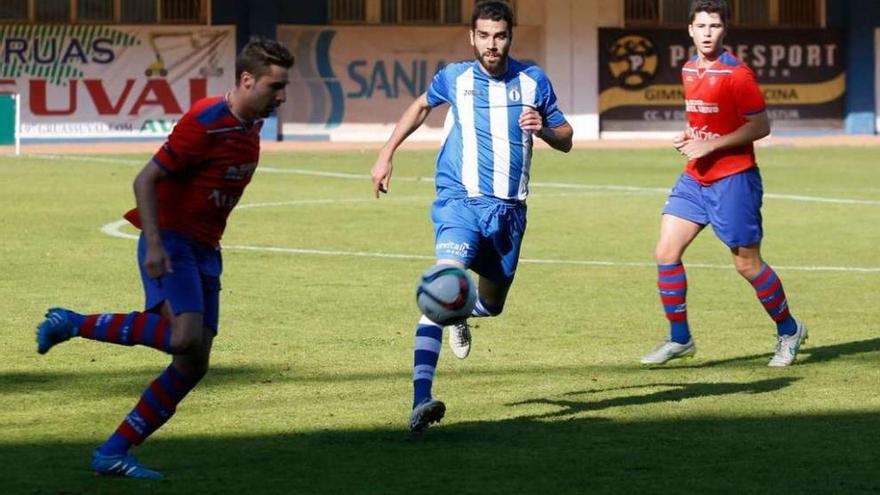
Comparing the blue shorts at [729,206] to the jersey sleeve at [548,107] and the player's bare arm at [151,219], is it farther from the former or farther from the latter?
the player's bare arm at [151,219]

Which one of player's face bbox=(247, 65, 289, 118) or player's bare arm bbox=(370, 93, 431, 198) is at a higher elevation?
player's face bbox=(247, 65, 289, 118)

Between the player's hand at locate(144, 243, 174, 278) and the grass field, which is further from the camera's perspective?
the grass field

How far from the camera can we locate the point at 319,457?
748 centimetres

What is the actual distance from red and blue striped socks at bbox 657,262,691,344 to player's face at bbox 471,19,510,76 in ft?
7.13

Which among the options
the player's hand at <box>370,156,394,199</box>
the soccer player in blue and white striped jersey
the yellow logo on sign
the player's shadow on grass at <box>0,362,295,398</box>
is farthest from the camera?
the yellow logo on sign

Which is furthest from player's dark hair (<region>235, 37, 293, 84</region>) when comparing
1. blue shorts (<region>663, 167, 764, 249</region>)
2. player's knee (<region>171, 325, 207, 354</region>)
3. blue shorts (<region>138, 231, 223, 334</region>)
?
blue shorts (<region>663, 167, 764, 249</region>)

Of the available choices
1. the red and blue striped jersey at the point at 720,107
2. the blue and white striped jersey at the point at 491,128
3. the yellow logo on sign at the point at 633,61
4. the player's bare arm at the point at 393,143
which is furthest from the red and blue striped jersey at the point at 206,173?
the yellow logo on sign at the point at 633,61

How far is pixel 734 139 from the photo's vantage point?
33.2ft

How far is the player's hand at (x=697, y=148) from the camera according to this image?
398 inches

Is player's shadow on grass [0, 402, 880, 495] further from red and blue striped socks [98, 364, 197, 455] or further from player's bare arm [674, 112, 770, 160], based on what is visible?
player's bare arm [674, 112, 770, 160]

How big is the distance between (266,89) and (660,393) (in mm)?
3070

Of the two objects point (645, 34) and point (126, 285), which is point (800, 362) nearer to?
point (126, 285)

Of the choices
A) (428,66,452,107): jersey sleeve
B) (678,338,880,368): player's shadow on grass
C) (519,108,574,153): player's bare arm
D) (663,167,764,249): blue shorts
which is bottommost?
(678,338,880,368): player's shadow on grass

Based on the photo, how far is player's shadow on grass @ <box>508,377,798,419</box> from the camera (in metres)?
8.84
